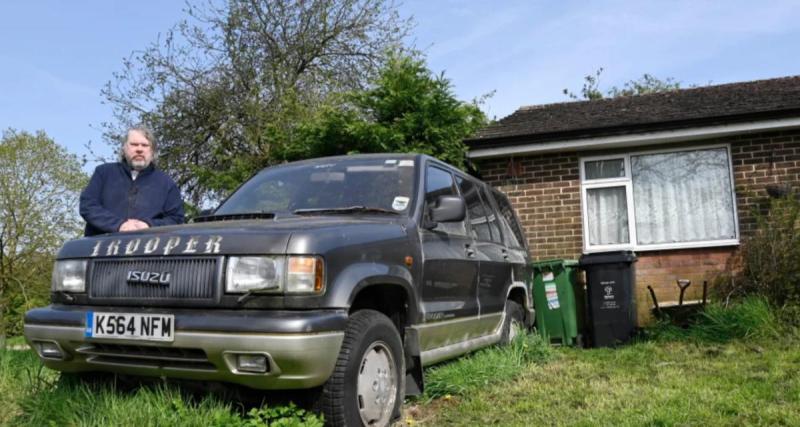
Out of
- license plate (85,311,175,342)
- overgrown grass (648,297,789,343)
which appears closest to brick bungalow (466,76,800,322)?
overgrown grass (648,297,789,343)

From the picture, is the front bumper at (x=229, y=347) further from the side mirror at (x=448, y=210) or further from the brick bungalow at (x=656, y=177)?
the brick bungalow at (x=656, y=177)

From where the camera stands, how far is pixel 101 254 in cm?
338

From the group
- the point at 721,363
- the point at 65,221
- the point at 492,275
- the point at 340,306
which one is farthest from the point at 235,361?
the point at 65,221

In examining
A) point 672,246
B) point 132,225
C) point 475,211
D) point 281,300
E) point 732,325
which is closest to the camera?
point 281,300

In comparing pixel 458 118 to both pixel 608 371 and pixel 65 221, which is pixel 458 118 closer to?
pixel 608 371

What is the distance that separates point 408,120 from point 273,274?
6673 mm

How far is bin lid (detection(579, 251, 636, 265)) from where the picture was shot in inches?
291

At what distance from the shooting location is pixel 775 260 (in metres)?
7.12

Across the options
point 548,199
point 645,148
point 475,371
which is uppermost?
point 645,148

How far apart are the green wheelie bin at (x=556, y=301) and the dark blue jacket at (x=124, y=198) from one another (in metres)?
4.57

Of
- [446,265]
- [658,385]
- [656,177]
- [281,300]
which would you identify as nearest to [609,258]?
[656,177]

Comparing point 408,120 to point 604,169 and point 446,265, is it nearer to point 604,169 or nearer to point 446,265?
point 604,169

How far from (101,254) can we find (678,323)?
6639 millimetres

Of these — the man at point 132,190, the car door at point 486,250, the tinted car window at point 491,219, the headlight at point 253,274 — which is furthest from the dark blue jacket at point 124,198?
the tinted car window at point 491,219
